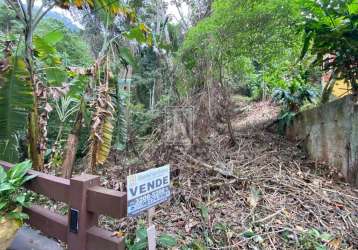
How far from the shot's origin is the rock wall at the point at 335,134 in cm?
362

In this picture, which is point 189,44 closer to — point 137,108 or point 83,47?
point 137,108

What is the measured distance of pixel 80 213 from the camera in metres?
1.88

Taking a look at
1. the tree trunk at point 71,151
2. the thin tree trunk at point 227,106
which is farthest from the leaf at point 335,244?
the tree trunk at point 71,151

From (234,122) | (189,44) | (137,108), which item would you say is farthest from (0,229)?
(137,108)

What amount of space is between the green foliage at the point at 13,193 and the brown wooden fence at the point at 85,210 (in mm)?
206

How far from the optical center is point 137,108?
9.72 metres

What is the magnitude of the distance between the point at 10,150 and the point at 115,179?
4.91ft

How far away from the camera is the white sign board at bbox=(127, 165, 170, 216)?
5.74 feet

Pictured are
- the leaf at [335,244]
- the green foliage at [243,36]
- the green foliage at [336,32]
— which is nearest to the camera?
the leaf at [335,244]

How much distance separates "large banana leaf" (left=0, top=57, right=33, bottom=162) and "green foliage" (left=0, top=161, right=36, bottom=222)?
974mm

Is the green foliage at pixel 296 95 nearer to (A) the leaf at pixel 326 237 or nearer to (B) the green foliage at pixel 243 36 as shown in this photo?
(B) the green foliage at pixel 243 36

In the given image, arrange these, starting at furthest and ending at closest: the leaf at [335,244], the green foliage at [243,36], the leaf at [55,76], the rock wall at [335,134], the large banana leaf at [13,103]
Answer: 1. the green foliage at [243,36]
2. the leaf at [55,76]
3. the rock wall at [335,134]
4. the large banana leaf at [13,103]
5. the leaf at [335,244]

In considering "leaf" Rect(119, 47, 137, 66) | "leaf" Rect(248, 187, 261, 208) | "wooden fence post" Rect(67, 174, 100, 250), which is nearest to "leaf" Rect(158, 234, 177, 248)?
"wooden fence post" Rect(67, 174, 100, 250)

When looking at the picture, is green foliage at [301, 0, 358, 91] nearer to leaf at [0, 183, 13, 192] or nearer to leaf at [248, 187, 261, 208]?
leaf at [248, 187, 261, 208]
